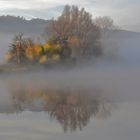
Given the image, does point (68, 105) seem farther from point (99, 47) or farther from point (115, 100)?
point (99, 47)

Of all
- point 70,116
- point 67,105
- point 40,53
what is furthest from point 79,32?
point 70,116

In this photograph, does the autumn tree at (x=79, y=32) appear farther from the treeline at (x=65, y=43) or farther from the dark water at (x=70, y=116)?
the dark water at (x=70, y=116)

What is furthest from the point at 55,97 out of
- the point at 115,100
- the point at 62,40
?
the point at 62,40

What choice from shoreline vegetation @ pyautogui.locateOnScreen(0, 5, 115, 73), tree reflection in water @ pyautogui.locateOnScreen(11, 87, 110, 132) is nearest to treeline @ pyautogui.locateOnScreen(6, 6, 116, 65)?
shoreline vegetation @ pyautogui.locateOnScreen(0, 5, 115, 73)

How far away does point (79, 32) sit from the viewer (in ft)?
227

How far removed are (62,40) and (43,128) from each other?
5096cm

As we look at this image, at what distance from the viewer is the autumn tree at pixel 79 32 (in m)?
67.7

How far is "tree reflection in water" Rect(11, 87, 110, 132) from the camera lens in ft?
58.7

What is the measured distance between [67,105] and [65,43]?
143 feet

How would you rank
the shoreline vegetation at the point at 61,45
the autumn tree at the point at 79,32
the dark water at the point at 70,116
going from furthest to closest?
1. the autumn tree at the point at 79,32
2. the shoreline vegetation at the point at 61,45
3. the dark water at the point at 70,116

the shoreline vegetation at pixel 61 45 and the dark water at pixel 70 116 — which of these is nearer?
the dark water at pixel 70 116

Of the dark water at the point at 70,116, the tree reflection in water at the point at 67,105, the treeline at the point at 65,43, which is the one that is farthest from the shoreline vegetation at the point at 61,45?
the dark water at the point at 70,116

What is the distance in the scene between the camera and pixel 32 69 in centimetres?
6062

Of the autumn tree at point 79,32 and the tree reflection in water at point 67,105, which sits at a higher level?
the tree reflection in water at point 67,105
